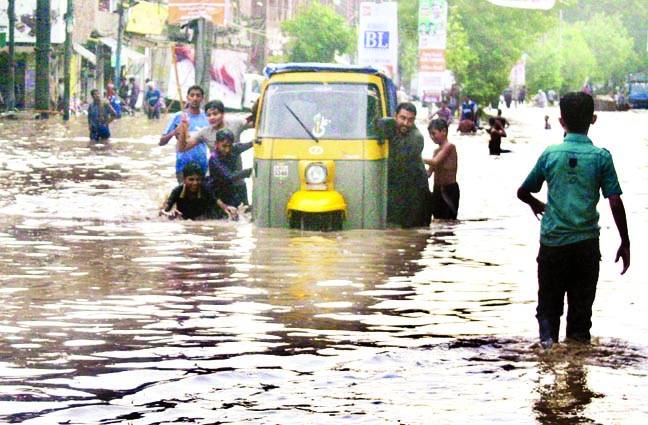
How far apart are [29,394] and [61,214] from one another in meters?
13.8

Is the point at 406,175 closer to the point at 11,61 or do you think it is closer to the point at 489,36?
the point at 11,61

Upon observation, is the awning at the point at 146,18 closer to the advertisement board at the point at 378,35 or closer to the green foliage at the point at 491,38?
the green foliage at the point at 491,38

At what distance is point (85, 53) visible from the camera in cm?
8406

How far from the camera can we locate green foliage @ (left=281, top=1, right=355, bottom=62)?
121812 millimetres

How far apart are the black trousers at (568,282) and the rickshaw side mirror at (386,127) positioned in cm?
903

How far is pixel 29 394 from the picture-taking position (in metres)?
9.28

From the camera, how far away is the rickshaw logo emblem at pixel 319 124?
20.3 m

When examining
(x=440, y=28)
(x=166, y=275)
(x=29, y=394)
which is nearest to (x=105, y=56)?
(x=440, y=28)

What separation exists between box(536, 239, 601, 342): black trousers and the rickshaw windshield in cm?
938

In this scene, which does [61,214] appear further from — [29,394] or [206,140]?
[29,394]

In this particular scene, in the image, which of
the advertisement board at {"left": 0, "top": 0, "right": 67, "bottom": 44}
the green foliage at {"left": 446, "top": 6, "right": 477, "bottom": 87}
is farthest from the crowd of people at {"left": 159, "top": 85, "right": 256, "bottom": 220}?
the green foliage at {"left": 446, "top": 6, "right": 477, "bottom": 87}

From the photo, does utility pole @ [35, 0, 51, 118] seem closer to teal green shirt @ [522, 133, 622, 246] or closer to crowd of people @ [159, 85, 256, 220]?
crowd of people @ [159, 85, 256, 220]

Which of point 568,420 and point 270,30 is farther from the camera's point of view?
point 270,30

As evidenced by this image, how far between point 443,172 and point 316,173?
1801 millimetres
